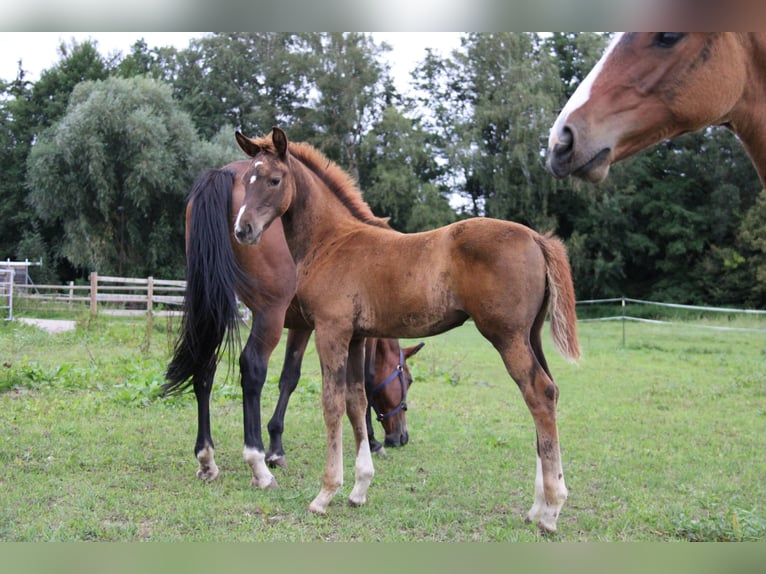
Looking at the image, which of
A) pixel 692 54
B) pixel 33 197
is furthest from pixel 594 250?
pixel 692 54

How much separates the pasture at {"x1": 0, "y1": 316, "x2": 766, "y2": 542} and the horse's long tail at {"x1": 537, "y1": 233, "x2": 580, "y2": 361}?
1.01 metres

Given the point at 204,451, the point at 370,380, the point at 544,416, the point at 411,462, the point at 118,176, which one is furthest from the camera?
the point at 118,176

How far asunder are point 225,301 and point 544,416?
249 cm

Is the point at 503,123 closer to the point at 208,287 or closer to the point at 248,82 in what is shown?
the point at 248,82

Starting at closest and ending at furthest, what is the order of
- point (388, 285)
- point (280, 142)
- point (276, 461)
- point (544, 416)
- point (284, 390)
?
1. point (544, 416)
2. point (388, 285)
3. point (280, 142)
4. point (276, 461)
5. point (284, 390)

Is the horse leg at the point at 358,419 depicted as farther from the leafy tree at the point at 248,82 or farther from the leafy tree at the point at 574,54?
the leafy tree at the point at 248,82

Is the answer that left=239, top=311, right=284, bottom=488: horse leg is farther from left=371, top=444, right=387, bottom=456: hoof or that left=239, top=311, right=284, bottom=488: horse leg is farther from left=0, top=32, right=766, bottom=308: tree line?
left=0, top=32, right=766, bottom=308: tree line

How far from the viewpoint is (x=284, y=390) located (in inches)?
205

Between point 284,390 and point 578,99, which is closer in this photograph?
point 578,99

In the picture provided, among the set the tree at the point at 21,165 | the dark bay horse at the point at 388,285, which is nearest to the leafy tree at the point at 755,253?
the dark bay horse at the point at 388,285

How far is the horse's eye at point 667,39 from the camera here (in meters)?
1.24

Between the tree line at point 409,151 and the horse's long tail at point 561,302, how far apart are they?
16779mm

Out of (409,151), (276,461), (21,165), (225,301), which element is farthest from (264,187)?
(409,151)

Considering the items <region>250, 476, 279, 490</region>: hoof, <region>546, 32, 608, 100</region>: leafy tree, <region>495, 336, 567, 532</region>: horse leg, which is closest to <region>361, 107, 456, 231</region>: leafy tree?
<region>546, 32, 608, 100</region>: leafy tree
